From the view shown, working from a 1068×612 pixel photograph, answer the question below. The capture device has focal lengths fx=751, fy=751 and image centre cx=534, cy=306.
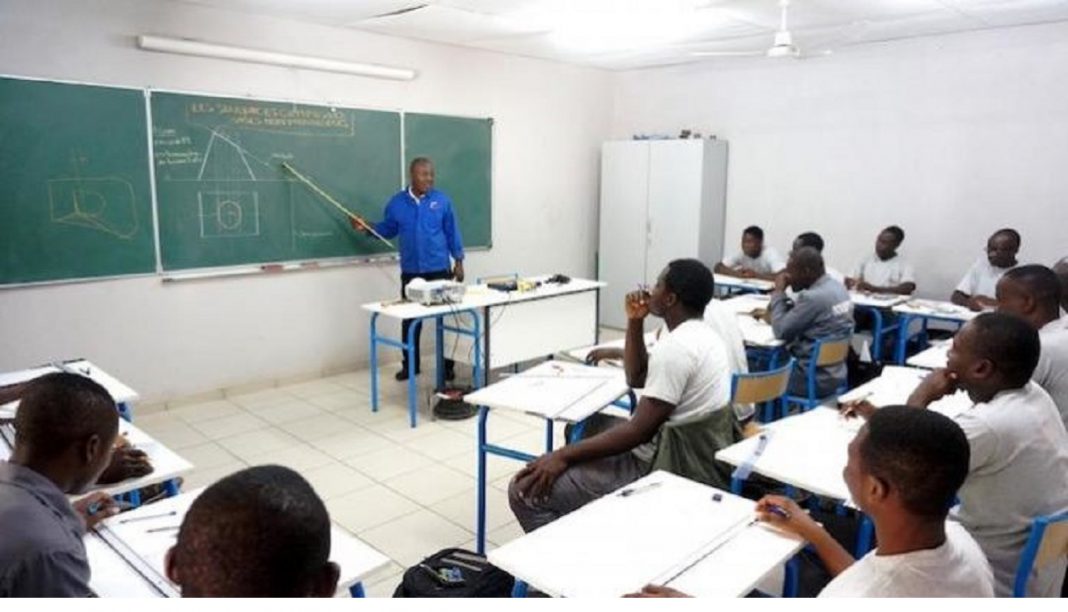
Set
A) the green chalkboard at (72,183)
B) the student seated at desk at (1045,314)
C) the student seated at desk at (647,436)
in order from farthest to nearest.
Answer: the green chalkboard at (72,183)
the student seated at desk at (1045,314)
the student seated at desk at (647,436)

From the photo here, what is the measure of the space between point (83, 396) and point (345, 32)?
4582mm

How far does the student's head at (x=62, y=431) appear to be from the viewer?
64.0 inches

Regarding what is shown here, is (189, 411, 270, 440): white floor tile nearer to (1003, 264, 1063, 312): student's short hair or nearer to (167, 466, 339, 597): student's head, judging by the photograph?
(167, 466, 339, 597): student's head

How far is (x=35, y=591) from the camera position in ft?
4.65

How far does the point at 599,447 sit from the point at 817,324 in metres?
2.28

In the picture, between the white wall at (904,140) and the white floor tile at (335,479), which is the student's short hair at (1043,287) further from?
the white wall at (904,140)

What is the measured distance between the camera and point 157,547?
70.1 inches

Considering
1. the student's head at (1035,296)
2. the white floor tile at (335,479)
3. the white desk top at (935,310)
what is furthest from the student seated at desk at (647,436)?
the white desk top at (935,310)

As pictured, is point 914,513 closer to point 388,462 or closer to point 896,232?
point 388,462

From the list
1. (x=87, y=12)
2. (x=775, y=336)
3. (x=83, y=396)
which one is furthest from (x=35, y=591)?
(x=87, y=12)

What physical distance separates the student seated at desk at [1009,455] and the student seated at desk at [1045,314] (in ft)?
2.68

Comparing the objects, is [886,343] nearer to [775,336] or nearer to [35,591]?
[775,336]

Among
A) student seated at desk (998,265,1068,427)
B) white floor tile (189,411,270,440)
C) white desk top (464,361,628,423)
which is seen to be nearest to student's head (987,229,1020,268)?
student seated at desk (998,265,1068,427)

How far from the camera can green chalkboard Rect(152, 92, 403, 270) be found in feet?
16.2
